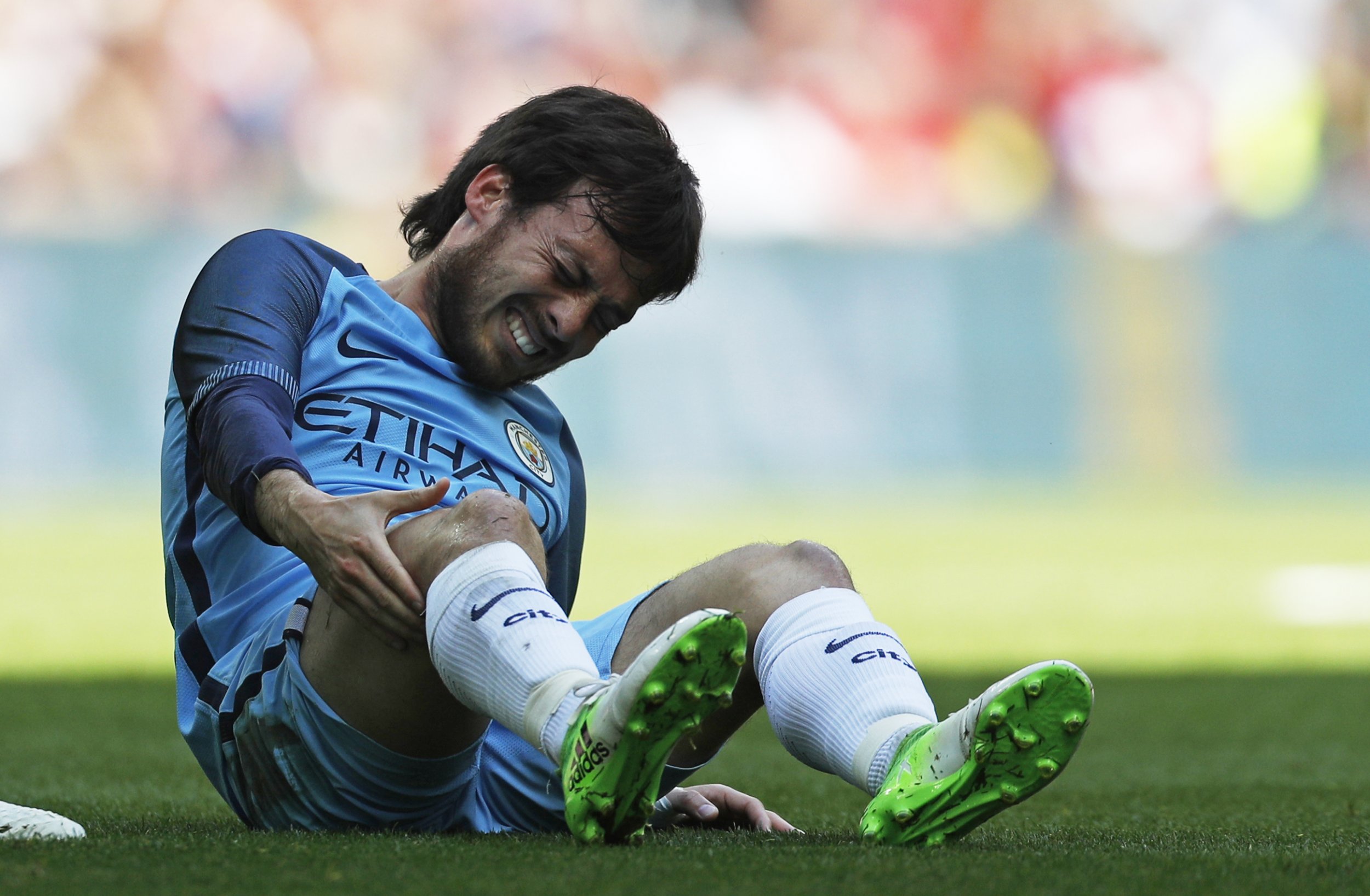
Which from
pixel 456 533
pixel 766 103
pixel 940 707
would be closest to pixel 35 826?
pixel 456 533

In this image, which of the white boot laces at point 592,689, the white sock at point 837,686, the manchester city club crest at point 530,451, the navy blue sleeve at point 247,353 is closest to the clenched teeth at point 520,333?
the manchester city club crest at point 530,451

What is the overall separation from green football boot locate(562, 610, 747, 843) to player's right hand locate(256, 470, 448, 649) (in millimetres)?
202

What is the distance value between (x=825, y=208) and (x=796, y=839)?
30.5 feet

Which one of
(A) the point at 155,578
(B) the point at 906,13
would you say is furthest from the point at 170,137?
(B) the point at 906,13

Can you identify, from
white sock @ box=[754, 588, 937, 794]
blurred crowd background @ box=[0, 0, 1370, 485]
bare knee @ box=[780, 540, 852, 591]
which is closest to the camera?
white sock @ box=[754, 588, 937, 794]

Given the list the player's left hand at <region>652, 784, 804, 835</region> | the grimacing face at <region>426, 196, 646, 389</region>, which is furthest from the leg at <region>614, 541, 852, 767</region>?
the grimacing face at <region>426, 196, 646, 389</region>

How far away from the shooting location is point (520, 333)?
1.78 metres

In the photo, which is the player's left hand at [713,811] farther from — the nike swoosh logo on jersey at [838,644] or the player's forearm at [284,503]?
the player's forearm at [284,503]

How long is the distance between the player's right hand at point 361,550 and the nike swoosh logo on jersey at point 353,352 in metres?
0.40

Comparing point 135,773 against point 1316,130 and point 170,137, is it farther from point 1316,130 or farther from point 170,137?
point 1316,130

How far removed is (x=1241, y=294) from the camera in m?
10.1

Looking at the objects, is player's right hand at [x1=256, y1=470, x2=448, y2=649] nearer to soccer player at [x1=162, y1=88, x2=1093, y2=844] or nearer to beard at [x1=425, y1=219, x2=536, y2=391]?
soccer player at [x1=162, y1=88, x2=1093, y2=844]

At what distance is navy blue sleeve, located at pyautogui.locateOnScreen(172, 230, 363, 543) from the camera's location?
1.45 m

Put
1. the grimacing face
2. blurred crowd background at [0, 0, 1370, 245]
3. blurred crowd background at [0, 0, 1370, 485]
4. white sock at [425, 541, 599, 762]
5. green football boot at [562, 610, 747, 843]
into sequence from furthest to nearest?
1. blurred crowd background at [0, 0, 1370, 245]
2. blurred crowd background at [0, 0, 1370, 485]
3. the grimacing face
4. white sock at [425, 541, 599, 762]
5. green football boot at [562, 610, 747, 843]
